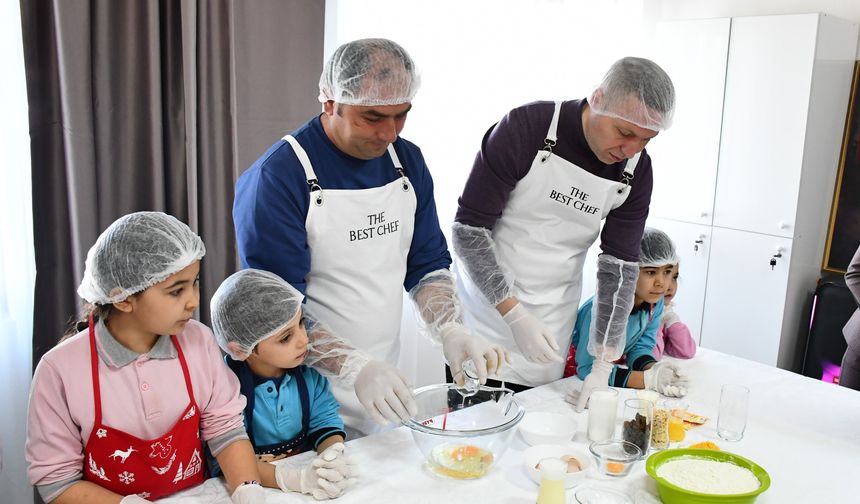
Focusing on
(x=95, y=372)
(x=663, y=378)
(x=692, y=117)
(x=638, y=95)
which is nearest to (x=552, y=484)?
(x=663, y=378)

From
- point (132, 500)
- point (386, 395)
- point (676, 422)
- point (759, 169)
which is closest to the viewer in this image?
point (132, 500)

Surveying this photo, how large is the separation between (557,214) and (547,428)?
0.68m

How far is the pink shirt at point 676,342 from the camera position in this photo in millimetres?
2295

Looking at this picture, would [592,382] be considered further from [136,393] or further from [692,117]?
[692,117]

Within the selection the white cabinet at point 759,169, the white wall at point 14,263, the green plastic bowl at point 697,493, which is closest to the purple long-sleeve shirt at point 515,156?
the green plastic bowl at point 697,493

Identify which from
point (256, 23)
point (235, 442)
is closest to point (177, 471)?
point (235, 442)

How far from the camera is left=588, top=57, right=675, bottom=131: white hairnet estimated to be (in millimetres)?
1861

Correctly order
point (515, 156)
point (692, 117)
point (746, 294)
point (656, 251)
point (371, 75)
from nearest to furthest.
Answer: point (371, 75), point (515, 156), point (656, 251), point (746, 294), point (692, 117)

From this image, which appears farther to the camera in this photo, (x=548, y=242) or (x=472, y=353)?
(x=548, y=242)

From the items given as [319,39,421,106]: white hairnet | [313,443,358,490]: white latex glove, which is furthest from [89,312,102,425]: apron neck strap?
[319,39,421,106]: white hairnet

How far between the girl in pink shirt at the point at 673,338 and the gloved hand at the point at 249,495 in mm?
1372

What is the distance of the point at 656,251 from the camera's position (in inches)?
88.4

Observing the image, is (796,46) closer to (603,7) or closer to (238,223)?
(603,7)

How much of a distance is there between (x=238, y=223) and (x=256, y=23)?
1.30 metres
